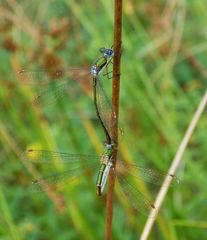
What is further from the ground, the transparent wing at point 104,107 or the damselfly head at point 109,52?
the damselfly head at point 109,52

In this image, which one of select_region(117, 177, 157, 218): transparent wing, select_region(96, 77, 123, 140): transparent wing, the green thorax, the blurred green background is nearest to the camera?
select_region(96, 77, 123, 140): transparent wing

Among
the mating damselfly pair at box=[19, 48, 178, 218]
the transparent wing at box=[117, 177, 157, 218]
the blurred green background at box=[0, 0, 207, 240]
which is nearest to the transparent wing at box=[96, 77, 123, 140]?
the mating damselfly pair at box=[19, 48, 178, 218]

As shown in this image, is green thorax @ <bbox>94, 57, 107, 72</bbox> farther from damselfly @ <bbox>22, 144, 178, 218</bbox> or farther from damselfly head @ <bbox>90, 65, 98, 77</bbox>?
damselfly @ <bbox>22, 144, 178, 218</bbox>

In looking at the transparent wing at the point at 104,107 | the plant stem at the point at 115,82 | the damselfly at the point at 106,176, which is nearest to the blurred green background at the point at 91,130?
the damselfly at the point at 106,176

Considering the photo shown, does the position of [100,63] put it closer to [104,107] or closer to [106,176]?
[104,107]

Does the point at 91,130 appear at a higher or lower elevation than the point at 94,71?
lower

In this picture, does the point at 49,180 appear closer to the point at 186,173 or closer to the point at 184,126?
the point at 186,173

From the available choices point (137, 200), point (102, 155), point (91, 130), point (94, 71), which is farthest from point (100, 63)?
point (91, 130)

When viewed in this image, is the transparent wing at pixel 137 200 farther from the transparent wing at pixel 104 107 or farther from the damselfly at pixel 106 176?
the transparent wing at pixel 104 107

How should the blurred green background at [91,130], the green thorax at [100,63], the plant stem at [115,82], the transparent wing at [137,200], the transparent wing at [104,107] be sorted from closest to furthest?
the plant stem at [115,82]
the transparent wing at [104,107]
the green thorax at [100,63]
the transparent wing at [137,200]
the blurred green background at [91,130]

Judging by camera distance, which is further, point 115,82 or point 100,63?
point 100,63

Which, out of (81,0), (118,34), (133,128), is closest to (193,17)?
(81,0)
